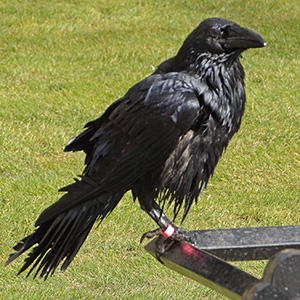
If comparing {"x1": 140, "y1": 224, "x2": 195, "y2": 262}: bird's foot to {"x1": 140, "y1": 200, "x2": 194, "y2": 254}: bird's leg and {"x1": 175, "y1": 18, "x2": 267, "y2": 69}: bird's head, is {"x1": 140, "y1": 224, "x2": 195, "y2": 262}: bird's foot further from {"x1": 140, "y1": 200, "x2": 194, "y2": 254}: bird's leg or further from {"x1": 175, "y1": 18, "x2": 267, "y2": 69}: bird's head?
{"x1": 175, "y1": 18, "x2": 267, "y2": 69}: bird's head

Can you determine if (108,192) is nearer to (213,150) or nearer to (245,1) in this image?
(213,150)

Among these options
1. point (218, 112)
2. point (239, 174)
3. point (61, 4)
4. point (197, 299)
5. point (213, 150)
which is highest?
point (61, 4)

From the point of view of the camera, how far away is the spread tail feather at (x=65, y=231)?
2607mm

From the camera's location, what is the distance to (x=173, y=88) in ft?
8.20

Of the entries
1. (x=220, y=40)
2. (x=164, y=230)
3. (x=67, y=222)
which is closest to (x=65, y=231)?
(x=67, y=222)

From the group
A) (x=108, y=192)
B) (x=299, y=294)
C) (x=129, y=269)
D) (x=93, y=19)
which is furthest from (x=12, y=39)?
(x=299, y=294)

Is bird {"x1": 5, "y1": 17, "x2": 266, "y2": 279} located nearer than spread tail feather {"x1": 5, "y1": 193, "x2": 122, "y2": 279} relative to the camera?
Yes

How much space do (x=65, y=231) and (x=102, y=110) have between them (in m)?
2.94

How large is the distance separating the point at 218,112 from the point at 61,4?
17.8 ft

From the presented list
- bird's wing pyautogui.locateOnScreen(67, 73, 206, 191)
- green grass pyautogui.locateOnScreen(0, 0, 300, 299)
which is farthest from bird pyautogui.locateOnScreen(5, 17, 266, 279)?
green grass pyautogui.locateOnScreen(0, 0, 300, 299)

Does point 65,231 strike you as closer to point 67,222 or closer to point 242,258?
point 67,222

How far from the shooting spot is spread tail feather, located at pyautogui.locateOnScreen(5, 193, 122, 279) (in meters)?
2.61

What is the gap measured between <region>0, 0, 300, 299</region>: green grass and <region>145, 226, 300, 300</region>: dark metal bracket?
3.38ft

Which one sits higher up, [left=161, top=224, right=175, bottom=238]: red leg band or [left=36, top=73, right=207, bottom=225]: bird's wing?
[left=36, top=73, right=207, bottom=225]: bird's wing
